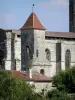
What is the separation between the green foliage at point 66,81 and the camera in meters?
67.9

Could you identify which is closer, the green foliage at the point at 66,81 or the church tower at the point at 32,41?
the green foliage at the point at 66,81

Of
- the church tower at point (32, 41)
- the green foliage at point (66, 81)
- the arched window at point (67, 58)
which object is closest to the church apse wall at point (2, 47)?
the church tower at point (32, 41)

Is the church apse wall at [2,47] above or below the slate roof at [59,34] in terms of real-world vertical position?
below

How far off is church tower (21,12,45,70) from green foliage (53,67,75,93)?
27.6 feet

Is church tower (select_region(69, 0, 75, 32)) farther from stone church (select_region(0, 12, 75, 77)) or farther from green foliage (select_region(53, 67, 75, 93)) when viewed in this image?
green foliage (select_region(53, 67, 75, 93))

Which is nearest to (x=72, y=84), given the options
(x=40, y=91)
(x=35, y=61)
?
(x=40, y=91)

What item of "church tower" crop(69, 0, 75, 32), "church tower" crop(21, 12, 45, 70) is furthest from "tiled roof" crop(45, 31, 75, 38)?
"church tower" crop(69, 0, 75, 32)

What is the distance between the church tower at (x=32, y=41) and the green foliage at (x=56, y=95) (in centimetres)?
1802

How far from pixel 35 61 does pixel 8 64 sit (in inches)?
272

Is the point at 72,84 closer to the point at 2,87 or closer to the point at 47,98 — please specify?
the point at 47,98

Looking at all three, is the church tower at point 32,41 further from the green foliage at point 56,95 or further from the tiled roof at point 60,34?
the green foliage at point 56,95

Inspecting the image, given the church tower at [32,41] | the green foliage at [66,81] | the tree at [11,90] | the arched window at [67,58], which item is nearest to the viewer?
the tree at [11,90]

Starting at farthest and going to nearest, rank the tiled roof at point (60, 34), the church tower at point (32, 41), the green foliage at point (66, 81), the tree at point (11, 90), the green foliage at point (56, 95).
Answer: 1. the tiled roof at point (60, 34)
2. the church tower at point (32, 41)
3. the green foliage at point (66, 81)
4. the green foliage at point (56, 95)
5. the tree at point (11, 90)

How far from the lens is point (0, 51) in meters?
89.4
